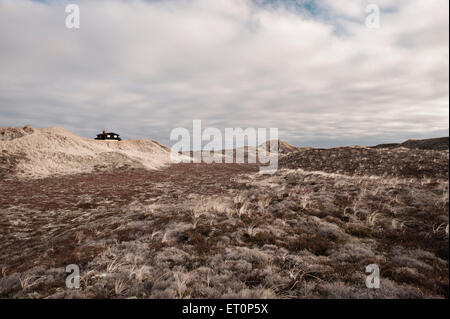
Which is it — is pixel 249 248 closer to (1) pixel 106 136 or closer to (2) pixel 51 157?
(2) pixel 51 157

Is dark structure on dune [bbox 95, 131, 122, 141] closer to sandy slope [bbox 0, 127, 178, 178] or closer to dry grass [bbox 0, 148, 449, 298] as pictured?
sandy slope [bbox 0, 127, 178, 178]

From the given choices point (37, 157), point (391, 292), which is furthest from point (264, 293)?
point (37, 157)

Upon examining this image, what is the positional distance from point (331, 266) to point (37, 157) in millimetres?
44384

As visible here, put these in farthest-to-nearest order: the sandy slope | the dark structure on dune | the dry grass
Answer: the dark structure on dune → the sandy slope → the dry grass

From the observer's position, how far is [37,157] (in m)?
33.7

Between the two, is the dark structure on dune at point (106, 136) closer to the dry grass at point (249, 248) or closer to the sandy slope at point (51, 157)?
the sandy slope at point (51, 157)

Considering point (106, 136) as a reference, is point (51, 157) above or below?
below

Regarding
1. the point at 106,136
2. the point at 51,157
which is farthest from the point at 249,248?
the point at 106,136

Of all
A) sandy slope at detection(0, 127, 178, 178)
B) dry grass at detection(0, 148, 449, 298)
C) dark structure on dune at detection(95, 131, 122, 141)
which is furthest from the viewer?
dark structure on dune at detection(95, 131, 122, 141)

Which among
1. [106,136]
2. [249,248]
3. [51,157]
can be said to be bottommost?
[249,248]

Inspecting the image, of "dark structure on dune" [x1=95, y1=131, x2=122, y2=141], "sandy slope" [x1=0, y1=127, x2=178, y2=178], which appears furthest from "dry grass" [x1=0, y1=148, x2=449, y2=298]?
"dark structure on dune" [x1=95, y1=131, x2=122, y2=141]

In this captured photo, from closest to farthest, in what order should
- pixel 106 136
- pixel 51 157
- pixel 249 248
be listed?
pixel 249 248 < pixel 51 157 < pixel 106 136

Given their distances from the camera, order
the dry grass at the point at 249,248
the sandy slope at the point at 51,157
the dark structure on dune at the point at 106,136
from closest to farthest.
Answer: the dry grass at the point at 249,248 → the sandy slope at the point at 51,157 → the dark structure on dune at the point at 106,136

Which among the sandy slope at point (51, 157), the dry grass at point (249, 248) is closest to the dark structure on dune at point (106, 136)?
the sandy slope at point (51, 157)
